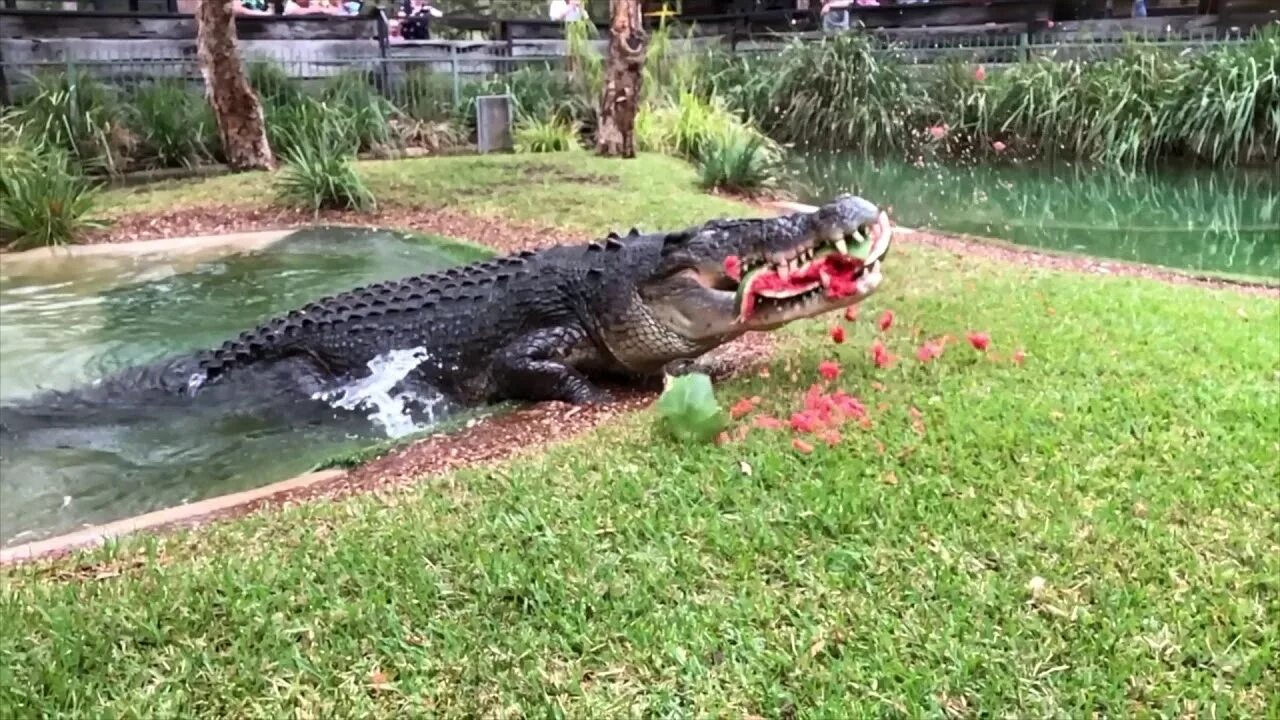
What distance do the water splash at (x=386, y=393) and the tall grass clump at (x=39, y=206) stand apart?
13.3ft

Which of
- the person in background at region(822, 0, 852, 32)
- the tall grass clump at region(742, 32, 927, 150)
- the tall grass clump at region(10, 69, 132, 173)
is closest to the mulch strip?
the tall grass clump at region(10, 69, 132, 173)

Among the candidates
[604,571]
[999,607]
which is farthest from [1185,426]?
[604,571]

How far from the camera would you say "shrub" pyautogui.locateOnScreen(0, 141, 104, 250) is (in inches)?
283

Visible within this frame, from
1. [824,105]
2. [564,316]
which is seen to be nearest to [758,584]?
[564,316]

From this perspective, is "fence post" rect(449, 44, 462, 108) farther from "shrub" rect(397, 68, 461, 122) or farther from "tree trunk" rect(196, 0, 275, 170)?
"tree trunk" rect(196, 0, 275, 170)

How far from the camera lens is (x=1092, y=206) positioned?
30.1 feet

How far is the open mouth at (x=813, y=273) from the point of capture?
3475 millimetres

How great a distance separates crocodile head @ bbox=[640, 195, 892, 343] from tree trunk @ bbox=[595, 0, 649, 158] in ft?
22.3

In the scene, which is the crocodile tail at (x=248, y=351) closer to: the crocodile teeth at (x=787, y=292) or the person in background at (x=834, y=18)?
the crocodile teeth at (x=787, y=292)

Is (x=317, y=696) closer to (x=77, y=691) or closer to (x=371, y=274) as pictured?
(x=77, y=691)

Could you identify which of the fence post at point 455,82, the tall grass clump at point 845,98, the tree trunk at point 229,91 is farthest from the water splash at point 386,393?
the tall grass clump at point 845,98

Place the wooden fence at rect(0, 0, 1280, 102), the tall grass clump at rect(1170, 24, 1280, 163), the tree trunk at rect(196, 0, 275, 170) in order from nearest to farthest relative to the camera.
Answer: the tree trunk at rect(196, 0, 275, 170)
the tall grass clump at rect(1170, 24, 1280, 163)
the wooden fence at rect(0, 0, 1280, 102)

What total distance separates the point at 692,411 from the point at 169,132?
8.77 m

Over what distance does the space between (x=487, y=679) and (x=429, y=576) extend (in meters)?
0.42
